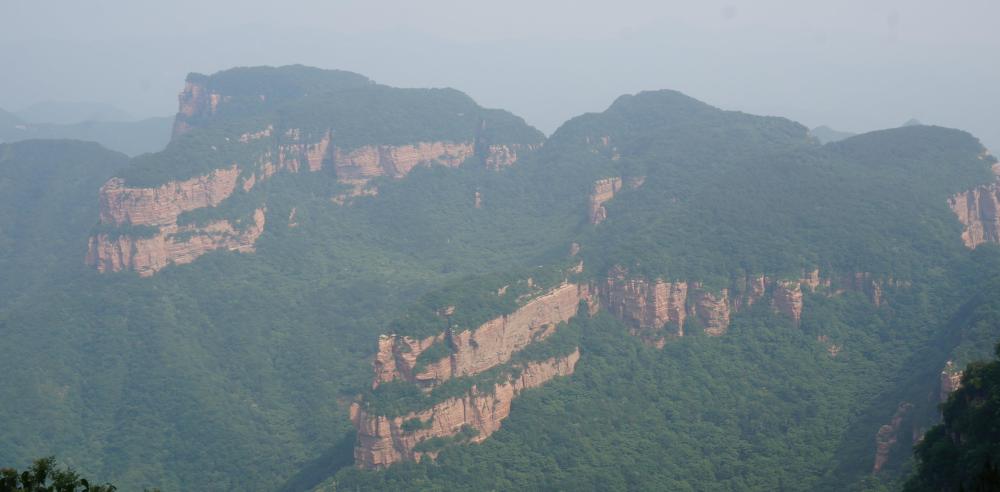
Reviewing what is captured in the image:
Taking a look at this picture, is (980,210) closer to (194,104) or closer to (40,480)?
(40,480)

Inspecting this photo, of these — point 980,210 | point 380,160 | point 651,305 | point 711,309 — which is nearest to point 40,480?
point 651,305

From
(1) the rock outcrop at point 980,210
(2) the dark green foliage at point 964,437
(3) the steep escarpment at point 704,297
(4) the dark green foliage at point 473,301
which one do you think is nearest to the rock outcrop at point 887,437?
(2) the dark green foliage at point 964,437

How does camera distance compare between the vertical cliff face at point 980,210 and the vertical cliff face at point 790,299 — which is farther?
the vertical cliff face at point 980,210

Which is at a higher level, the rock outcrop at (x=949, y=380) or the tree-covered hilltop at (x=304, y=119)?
the tree-covered hilltop at (x=304, y=119)

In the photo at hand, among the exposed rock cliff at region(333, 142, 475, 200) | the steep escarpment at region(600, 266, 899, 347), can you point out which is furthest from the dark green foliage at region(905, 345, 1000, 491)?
the exposed rock cliff at region(333, 142, 475, 200)

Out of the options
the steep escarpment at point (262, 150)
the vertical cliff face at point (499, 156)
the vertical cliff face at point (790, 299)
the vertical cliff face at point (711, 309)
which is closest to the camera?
the vertical cliff face at point (790, 299)

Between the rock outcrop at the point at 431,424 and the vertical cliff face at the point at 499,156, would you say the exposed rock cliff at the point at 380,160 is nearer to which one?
the vertical cliff face at the point at 499,156

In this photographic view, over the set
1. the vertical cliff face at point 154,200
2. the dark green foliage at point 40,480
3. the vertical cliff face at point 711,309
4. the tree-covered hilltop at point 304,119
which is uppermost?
the tree-covered hilltop at point 304,119

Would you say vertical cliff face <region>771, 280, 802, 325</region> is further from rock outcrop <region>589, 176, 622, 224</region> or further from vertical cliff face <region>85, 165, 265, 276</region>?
vertical cliff face <region>85, 165, 265, 276</region>
